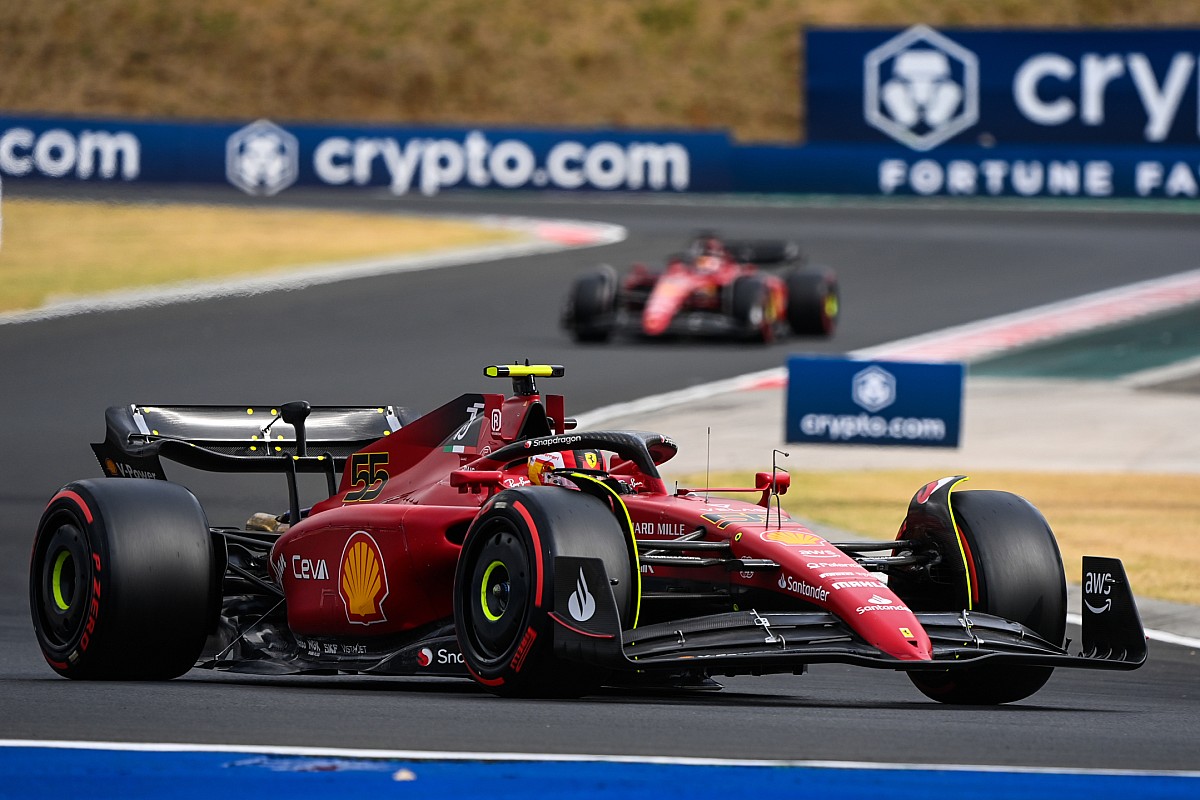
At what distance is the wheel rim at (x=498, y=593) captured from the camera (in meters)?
7.89

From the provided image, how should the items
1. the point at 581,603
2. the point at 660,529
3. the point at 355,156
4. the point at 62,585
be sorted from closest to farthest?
the point at 581,603 < the point at 660,529 < the point at 62,585 < the point at 355,156

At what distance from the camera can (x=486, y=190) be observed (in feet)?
149

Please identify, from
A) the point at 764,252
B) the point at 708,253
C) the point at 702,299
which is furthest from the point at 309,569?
the point at 708,253

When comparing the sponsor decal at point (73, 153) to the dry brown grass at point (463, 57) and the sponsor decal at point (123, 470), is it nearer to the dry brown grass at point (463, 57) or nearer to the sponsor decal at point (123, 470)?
the dry brown grass at point (463, 57)

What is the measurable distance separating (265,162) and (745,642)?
38616mm

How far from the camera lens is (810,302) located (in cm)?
2812

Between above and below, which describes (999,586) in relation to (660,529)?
below

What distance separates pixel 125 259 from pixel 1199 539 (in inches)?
898

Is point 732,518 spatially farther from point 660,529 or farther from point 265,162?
point 265,162

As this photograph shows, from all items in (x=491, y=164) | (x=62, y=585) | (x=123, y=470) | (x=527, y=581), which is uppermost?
(x=491, y=164)

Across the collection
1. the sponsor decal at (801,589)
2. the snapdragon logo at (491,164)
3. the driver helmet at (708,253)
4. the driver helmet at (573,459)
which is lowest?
the sponsor decal at (801,589)

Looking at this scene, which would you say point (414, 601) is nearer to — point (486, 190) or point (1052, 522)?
point (1052, 522)

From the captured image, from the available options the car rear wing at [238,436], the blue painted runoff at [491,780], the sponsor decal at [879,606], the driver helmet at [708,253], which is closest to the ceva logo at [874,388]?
the car rear wing at [238,436]

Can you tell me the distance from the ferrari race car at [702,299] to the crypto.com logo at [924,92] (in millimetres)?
17556
